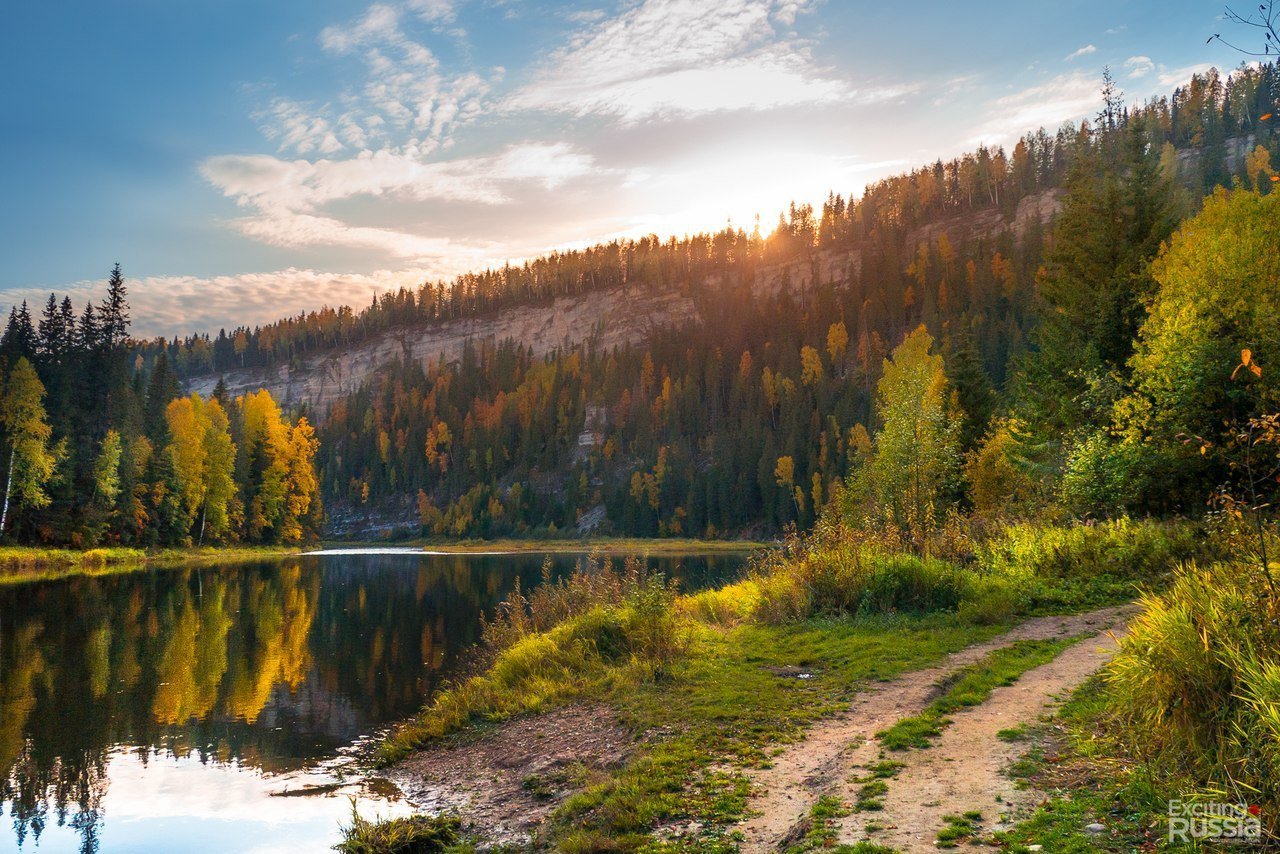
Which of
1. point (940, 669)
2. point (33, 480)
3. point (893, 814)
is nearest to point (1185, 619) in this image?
point (893, 814)

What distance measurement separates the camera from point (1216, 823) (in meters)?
5.71

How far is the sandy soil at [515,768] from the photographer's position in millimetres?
9156

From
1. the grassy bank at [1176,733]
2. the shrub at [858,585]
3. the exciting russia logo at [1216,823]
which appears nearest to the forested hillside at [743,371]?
the shrub at [858,585]

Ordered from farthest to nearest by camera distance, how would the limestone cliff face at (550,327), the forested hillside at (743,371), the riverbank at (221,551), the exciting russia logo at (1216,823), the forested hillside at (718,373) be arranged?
the limestone cliff face at (550,327) < the forested hillside at (743,371) < the riverbank at (221,551) < the forested hillside at (718,373) < the exciting russia logo at (1216,823)

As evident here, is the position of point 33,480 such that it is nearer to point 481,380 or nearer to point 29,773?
point 29,773

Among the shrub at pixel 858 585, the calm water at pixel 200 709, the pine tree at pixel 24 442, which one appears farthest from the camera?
the pine tree at pixel 24 442

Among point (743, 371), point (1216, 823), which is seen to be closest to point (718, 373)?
point (743, 371)

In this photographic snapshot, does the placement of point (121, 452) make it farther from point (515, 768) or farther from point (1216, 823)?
point (1216, 823)

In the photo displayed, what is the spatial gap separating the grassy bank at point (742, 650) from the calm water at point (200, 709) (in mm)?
2074

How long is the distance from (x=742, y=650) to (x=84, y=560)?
5324 cm

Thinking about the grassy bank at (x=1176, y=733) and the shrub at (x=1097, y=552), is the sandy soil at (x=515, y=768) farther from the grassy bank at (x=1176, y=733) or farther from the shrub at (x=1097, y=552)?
the shrub at (x=1097, y=552)

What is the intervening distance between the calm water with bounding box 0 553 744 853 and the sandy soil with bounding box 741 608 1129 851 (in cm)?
527

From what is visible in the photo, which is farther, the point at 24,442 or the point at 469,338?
the point at 469,338

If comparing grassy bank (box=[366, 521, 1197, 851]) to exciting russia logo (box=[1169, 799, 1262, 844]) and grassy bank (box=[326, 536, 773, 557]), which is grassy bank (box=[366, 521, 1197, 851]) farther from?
grassy bank (box=[326, 536, 773, 557])
